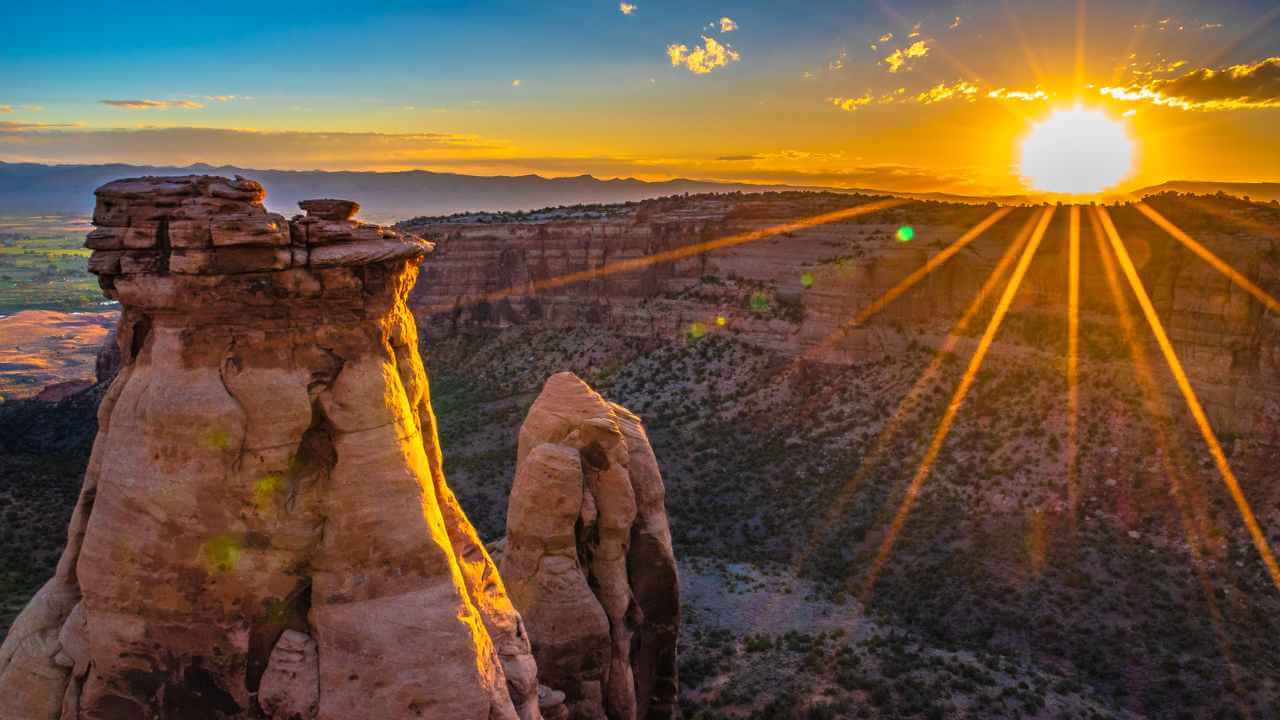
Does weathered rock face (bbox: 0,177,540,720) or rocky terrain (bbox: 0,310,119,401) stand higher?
weathered rock face (bbox: 0,177,540,720)

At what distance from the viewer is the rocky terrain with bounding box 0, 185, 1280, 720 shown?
24953 millimetres

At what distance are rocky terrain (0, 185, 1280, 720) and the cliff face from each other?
157mm

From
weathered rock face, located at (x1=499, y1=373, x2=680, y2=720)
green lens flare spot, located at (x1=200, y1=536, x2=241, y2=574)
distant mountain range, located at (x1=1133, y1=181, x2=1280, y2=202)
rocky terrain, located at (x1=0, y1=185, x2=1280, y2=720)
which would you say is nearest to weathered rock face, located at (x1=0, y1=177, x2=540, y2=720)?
green lens flare spot, located at (x1=200, y1=536, x2=241, y2=574)

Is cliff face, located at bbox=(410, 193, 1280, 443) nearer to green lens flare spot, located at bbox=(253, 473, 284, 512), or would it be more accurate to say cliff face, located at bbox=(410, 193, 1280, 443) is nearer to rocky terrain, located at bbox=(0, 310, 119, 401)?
rocky terrain, located at bbox=(0, 310, 119, 401)

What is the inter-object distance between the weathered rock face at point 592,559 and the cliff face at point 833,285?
28.2m

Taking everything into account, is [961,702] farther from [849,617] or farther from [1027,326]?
[1027,326]

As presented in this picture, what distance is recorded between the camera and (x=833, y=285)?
51.3 meters

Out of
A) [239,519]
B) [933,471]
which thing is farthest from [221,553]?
[933,471]

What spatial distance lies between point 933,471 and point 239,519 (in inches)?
1299

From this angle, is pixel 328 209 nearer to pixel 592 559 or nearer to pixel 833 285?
pixel 592 559

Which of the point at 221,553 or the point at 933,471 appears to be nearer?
the point at 221,553

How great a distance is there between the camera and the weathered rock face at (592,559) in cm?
1733

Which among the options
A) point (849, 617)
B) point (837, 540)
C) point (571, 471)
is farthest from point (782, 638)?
point (571, 471)

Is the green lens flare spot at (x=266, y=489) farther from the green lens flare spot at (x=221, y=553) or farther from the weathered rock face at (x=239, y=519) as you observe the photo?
the green lens flare spot at (x=221, y=553)
